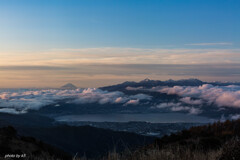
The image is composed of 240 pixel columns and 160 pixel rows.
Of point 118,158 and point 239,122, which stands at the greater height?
point 118,158

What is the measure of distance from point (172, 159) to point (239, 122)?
23354 mm

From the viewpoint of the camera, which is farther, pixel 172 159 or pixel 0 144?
pixel 0 144

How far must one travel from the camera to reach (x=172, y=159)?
7617mm

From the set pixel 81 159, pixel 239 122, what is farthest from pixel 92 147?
pixel 81 159

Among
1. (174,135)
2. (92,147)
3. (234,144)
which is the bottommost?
(92,147)

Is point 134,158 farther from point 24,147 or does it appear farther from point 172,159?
point 24,147

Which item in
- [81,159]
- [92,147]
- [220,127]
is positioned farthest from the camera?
[92,147]

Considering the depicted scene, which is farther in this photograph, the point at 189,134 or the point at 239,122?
the point at 239,122

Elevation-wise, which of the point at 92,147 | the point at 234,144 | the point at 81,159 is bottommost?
the point at 92,147

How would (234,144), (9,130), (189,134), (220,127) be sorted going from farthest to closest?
(220,127) < (189,134) < (9,130) < (234,144)

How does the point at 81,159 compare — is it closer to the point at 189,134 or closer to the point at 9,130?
the point at 9,130

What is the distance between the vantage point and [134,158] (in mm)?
8336

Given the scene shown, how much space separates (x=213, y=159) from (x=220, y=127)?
21.3m

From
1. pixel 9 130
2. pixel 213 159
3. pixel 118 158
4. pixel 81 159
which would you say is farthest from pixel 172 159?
pixel 9 130
